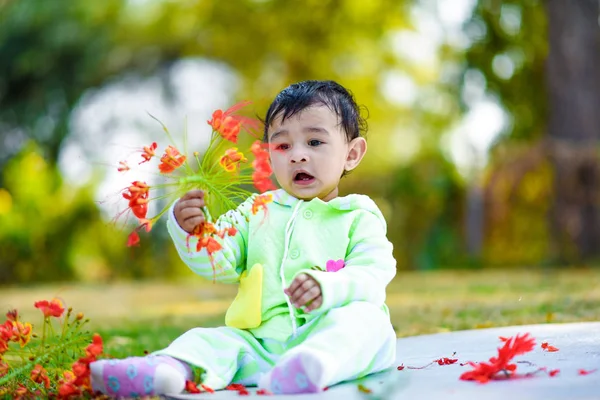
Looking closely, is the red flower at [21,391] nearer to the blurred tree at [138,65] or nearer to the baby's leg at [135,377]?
the baby's leg at [135,377]

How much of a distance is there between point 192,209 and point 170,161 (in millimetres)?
171

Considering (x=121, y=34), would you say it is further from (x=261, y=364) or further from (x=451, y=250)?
(x=261, y=364)

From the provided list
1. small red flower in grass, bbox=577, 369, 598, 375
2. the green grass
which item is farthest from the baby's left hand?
the green grass

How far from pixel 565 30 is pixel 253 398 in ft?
37.1

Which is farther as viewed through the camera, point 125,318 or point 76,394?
point 125,318

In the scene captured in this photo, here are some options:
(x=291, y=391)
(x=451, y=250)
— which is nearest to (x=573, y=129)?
(x=451, y=250)

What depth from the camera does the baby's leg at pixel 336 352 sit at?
241 centimetres

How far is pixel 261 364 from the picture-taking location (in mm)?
2805

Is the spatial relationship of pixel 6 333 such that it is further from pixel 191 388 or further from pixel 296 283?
pixel 296 283

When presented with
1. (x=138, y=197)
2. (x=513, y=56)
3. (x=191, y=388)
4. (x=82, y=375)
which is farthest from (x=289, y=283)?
(x=513, y=56)

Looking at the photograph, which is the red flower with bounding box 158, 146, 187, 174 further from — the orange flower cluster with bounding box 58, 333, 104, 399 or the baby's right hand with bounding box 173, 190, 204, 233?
the orange flower cluster with bounding box 58, 333, 104, 399

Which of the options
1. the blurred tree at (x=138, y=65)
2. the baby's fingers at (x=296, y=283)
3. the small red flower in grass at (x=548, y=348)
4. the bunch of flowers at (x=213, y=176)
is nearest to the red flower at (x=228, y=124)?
the bunch of flowers at (x=213, y=176)

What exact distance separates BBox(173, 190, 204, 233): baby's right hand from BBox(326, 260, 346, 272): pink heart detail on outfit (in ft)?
1.58

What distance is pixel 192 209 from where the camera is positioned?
2.65m
